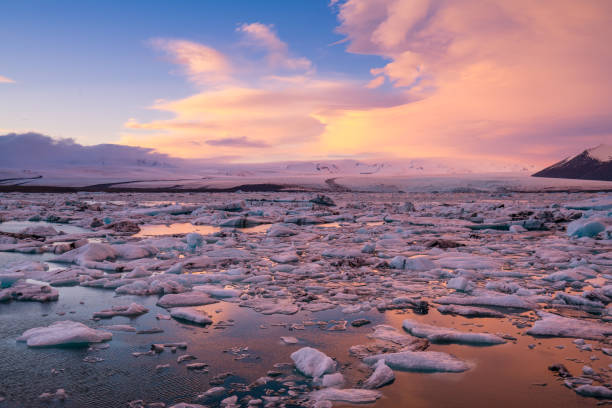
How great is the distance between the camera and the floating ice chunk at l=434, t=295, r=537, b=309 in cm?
396

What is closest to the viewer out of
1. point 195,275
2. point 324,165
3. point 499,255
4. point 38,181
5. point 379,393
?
point 379,393

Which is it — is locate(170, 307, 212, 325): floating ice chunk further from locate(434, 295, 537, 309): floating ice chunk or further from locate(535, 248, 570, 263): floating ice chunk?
locate(535, 248, 570, 263): floating ice chunk

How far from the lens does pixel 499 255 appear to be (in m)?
6.89

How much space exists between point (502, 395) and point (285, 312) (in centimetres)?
193

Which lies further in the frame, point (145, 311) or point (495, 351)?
point (145, 311)

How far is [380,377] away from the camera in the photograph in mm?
2400

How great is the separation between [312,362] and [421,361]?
0.69 meters

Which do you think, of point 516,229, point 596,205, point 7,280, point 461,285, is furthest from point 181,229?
point 596,205

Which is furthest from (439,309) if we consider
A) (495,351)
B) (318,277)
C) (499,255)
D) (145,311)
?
(499,255)

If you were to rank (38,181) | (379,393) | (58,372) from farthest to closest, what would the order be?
(38,181)
(58,372)
(379,393)

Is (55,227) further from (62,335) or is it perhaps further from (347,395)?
(347,395)

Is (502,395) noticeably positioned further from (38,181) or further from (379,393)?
(38,181)

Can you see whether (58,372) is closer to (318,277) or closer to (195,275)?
(195,275)

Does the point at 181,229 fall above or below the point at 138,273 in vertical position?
below
